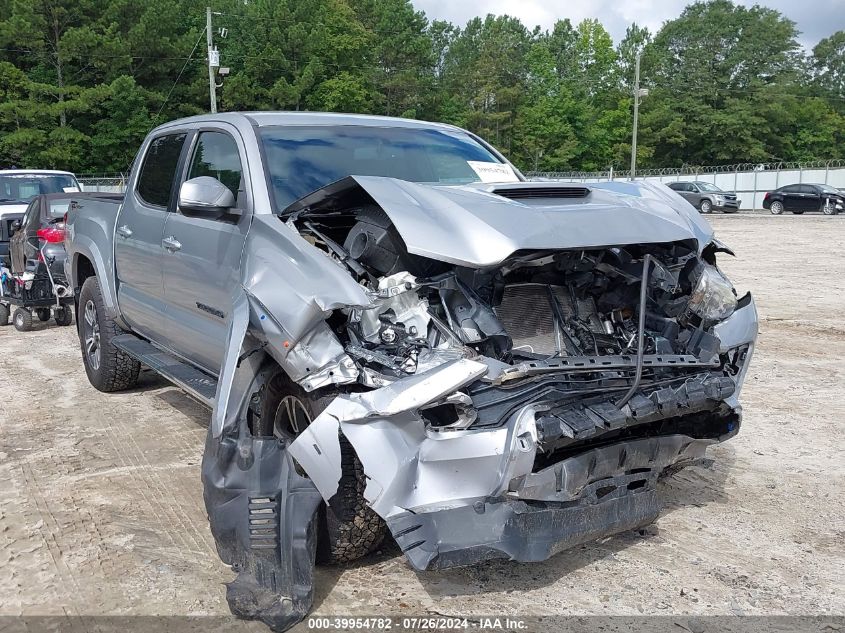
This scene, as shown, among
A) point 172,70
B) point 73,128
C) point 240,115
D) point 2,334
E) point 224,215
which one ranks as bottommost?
point 2,334

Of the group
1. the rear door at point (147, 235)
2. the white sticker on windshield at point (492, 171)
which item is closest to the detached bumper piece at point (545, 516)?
the white sticker on windshield at point (492, 171)

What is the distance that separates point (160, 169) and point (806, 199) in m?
35.3

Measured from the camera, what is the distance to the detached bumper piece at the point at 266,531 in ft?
10.5

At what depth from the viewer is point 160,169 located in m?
5.67

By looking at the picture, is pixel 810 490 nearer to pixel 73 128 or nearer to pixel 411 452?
pixel 411 452

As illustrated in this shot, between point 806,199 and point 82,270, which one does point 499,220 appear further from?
point 806,199

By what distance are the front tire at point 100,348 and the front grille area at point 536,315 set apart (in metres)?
3.76

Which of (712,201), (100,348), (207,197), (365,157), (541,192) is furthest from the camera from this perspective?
(712,201)

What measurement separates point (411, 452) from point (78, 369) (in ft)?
19.7

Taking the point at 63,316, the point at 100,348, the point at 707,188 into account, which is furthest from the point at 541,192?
the point at 707,188

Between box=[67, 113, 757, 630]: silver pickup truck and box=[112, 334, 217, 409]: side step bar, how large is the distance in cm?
7

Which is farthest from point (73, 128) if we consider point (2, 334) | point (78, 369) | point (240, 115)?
point (240, 115)

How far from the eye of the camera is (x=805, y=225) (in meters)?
26.8

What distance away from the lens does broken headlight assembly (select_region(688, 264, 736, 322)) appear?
13.0ft
